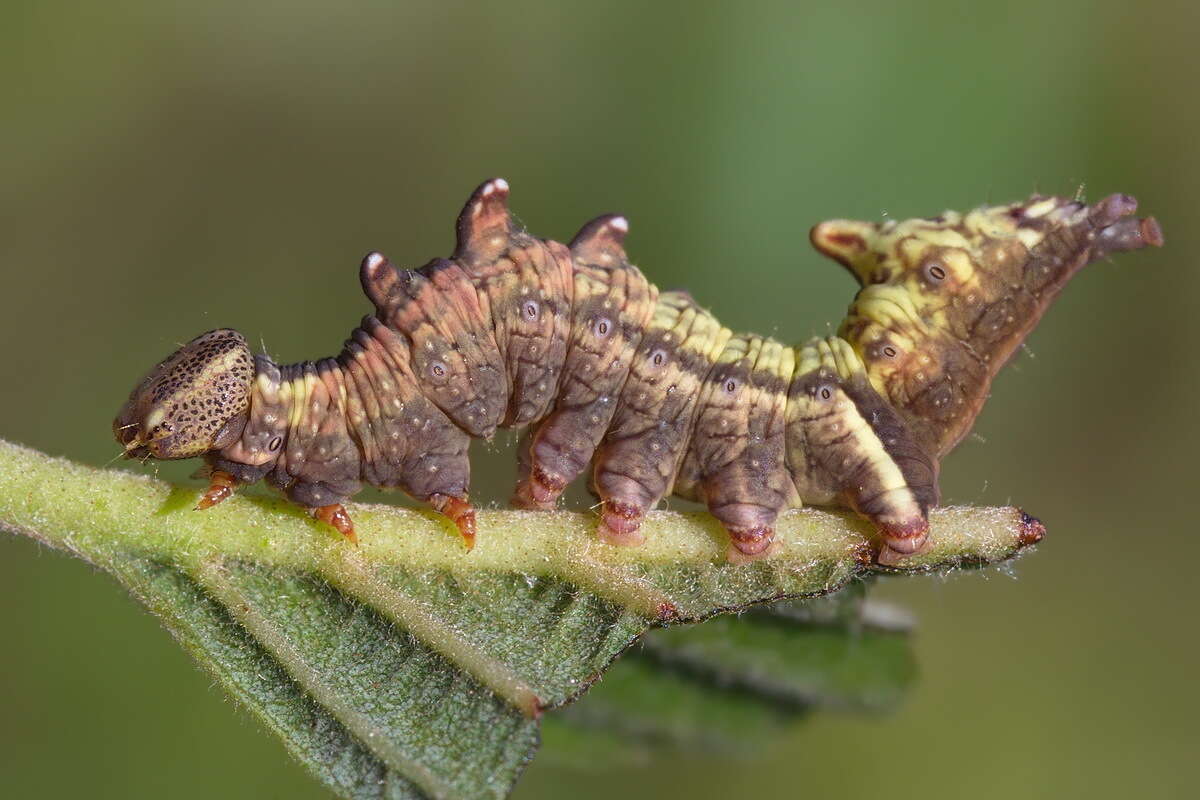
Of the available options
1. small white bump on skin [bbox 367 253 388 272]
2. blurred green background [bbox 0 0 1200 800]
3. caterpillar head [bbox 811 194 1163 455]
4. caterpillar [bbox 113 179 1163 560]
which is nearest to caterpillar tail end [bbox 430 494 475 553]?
caterpillar [bbox 113 179 1163 560]

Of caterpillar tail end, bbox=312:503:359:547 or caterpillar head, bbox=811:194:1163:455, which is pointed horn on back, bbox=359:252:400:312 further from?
caterpillar head, bbox=811:194:1163:455

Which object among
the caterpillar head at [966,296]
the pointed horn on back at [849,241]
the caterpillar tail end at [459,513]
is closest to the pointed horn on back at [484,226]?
the caterpillar tail end at [459,513]

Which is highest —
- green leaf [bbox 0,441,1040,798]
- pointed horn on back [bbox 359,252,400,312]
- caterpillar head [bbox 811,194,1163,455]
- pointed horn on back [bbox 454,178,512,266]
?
caterpillar head [bbox 811,194,1163,455]

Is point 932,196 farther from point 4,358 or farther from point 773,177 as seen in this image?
point 4,358

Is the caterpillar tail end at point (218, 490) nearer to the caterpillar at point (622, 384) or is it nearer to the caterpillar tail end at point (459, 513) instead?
the caterpillar at point (622, 384)

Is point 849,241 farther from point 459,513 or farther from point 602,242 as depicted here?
point 459,513

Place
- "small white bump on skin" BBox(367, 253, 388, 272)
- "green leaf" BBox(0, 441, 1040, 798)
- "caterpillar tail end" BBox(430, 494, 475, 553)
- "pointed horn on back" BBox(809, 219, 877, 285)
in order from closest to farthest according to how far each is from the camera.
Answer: "green leaf" BBox(0, 441, 1040, 798)
"caterpillar tail end" BBox(430, 494, 475, 553)
"small white bump on skin" BBox(367, 253, 388, 272)
"pointed horn on back" BBox(809, 219, 877, 285)

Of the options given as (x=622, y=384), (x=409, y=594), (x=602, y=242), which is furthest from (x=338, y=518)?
(x=602, y=242)
